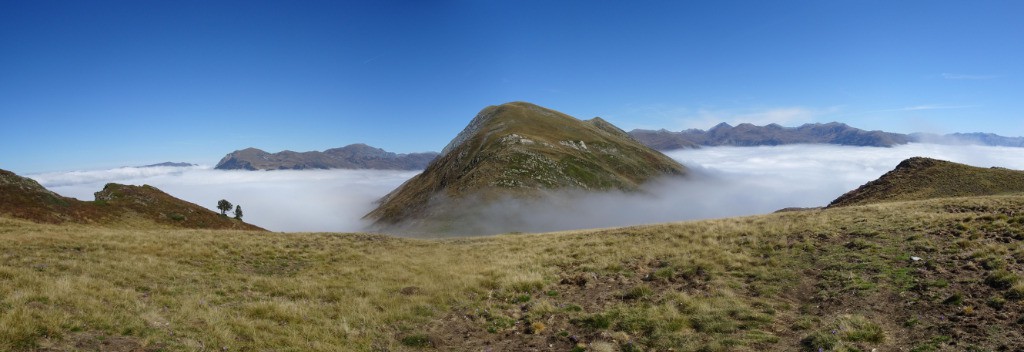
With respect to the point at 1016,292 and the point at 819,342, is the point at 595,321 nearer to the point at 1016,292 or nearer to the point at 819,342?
the point at 819,342

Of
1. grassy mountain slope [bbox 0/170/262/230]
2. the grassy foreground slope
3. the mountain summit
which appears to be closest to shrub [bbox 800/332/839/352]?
the grassy foreground slope

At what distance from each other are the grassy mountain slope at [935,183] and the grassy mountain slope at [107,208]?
89165mm

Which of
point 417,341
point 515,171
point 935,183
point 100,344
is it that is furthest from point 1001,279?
point 515,171

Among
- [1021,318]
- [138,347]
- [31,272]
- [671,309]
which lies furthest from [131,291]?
[1021,318]

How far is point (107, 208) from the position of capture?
55.3 metres

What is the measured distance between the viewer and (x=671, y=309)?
54.3 ft

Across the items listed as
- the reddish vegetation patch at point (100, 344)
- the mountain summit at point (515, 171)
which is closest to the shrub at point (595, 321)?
the reddish vegetation patch at point (100, 344)

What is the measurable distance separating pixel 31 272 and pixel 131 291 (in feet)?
15.4

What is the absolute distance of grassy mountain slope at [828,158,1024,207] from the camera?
177 feet

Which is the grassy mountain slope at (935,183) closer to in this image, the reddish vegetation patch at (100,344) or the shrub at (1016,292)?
the shrub at (1016,292)

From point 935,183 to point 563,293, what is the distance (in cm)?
6511

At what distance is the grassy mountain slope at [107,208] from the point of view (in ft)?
153

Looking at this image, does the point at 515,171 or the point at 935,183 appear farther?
the point at 515,171

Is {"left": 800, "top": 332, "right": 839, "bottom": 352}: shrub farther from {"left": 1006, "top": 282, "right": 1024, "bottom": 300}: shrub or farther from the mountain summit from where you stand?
the mountain summit
